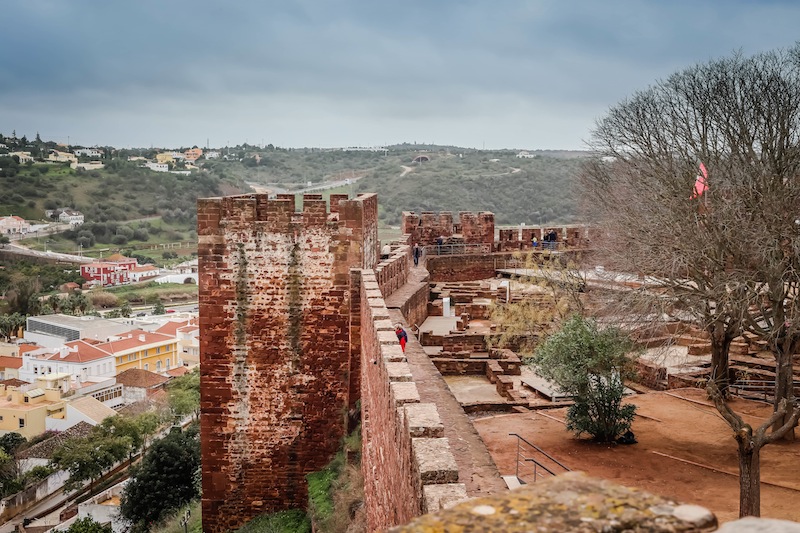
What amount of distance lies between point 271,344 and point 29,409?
1870 inches

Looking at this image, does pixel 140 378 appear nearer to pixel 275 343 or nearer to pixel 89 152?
pixel 275 343

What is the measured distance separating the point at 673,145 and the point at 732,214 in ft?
12.4

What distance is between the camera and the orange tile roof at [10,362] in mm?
65875

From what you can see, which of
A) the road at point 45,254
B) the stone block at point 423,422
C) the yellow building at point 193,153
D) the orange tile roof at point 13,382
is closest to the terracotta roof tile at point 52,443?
the orange tile roof at point 13,382

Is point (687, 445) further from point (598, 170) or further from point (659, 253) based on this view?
point (598, 170)

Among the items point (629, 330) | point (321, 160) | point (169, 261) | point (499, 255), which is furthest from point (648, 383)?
point (321, 160)

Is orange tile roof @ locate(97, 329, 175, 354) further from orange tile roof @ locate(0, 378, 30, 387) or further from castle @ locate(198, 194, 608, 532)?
castle @ locate(198, 194, 608, 532)

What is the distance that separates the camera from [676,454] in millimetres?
11984

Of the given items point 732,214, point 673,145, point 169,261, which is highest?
point 673,145

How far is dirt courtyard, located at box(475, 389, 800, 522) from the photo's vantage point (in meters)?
10.3

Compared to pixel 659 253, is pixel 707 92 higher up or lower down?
higher up

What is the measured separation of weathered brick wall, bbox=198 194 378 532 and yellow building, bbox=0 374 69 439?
4629 cm

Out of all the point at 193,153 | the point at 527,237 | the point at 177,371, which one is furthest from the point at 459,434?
the point at 193,153

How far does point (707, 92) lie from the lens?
15172 millimetres
